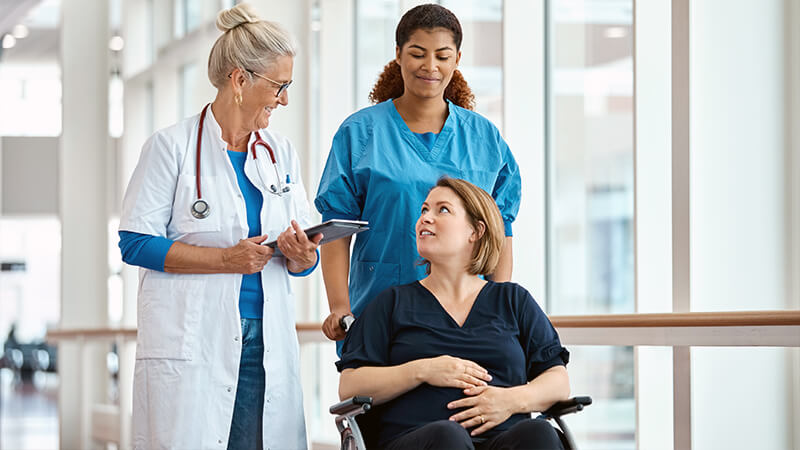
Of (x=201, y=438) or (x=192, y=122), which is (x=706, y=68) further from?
(x=201, y=438)

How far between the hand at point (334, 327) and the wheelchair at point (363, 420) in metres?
0.25

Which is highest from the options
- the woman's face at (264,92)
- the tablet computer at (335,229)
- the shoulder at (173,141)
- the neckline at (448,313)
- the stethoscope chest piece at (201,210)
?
the woman's face at (264,92)

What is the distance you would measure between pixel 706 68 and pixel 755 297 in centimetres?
67

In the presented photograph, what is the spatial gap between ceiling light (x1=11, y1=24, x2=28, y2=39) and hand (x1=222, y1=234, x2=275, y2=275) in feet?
33.4

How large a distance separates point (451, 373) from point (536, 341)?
9.4 inches

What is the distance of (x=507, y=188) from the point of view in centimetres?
251

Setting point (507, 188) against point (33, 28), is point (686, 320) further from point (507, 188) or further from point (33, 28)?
point (33, 28)

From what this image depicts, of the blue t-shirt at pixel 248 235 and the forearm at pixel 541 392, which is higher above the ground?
the blue t-shirt at pixel 248 235

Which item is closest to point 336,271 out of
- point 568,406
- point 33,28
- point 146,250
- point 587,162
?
point 146,250

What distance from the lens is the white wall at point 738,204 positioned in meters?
2.70

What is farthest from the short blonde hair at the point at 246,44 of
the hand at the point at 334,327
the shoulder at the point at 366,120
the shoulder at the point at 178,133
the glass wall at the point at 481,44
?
the glass wall at the point at 481,44

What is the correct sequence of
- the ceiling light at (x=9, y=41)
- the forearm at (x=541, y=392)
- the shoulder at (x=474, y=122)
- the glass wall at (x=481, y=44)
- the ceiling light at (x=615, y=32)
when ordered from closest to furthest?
the forearm at (x=541, y=392) < the shoulder at (x=474, y=122) < the glass wall at (x=481, y=44) < the ceiling light at (x=615, y=32) < the ceiling light at (x=9, y=41)

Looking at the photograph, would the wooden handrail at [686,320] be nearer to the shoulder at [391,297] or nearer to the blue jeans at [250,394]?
the shoulder at [391,297]

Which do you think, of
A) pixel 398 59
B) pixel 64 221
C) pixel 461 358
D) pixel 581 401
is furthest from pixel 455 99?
pixel 64 221
